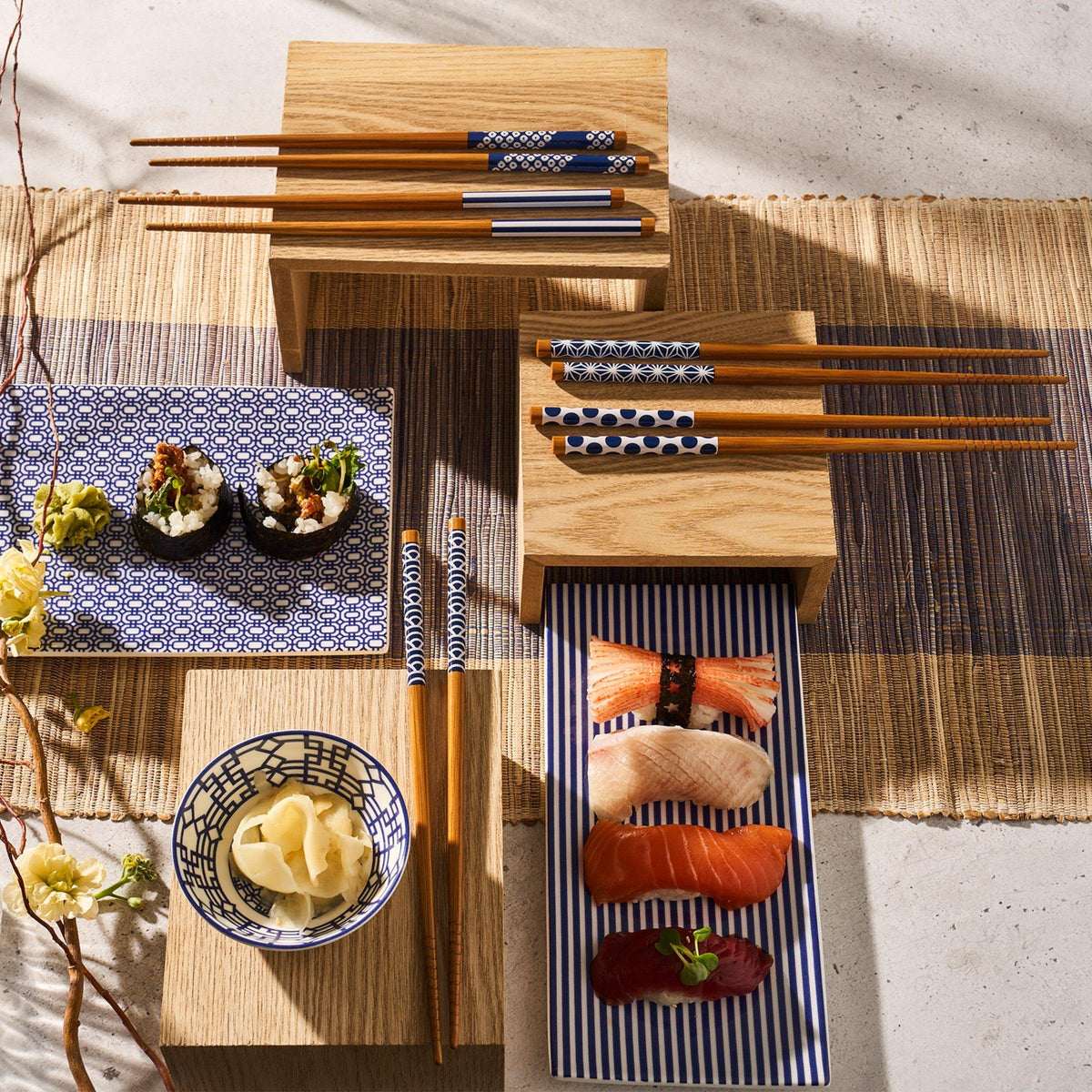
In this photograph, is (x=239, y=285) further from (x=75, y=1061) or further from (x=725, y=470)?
(x=75, y=1061)

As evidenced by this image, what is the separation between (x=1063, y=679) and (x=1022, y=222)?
1065mm

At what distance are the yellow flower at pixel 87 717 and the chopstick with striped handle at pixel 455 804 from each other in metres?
0.75

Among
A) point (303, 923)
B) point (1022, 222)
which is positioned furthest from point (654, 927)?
point (1022, 222)

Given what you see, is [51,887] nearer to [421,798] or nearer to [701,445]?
[421,798]

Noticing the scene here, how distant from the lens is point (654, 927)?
1.99 metres

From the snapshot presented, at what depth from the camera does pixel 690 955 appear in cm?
188

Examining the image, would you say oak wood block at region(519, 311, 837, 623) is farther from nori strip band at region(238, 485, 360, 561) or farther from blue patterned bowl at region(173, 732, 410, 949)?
blue patterned bowl at region(173, 732, 410, 949)

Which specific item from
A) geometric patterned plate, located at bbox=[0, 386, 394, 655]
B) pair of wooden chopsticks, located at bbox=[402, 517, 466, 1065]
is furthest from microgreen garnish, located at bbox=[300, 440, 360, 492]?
pair of wooden chopsticks, located at bbox=[402, 517, 466, 1065]

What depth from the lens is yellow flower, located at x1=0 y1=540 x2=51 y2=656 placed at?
1.92m

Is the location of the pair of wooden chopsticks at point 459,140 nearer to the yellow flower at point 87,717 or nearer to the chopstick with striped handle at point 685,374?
the chopstick with striped handle at point 685,374

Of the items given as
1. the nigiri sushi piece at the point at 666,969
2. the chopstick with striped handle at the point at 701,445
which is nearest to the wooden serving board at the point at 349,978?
the nigiri sushi piece at the point at 666,969

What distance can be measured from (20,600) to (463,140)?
44.3 inches

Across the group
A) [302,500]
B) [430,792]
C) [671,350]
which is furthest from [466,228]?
[430,792]

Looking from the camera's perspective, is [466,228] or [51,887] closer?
[51,887]
